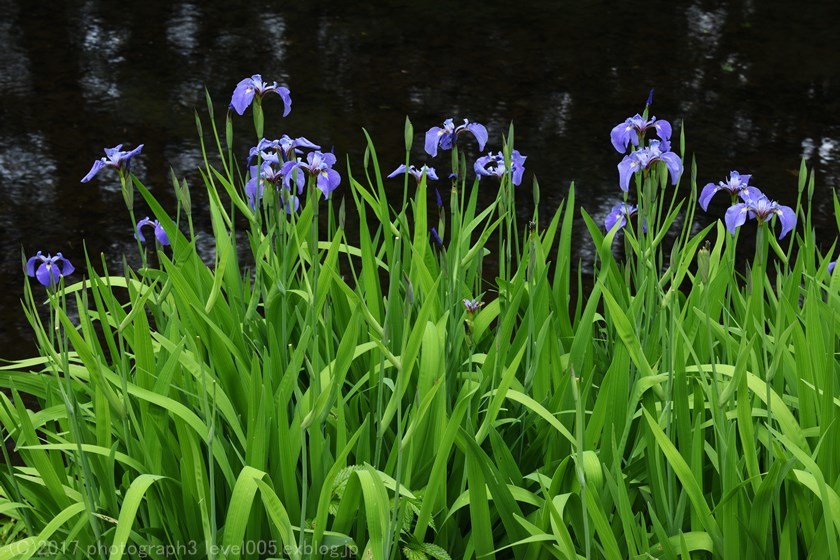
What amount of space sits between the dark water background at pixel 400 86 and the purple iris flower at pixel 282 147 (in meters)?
1.74

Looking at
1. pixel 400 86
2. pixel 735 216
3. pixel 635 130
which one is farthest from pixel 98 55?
pixel 735 216

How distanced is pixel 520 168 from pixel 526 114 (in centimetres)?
365

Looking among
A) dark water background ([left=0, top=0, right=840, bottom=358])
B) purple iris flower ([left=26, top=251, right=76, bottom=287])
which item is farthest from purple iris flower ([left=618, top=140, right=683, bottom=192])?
dark water background ([left=0, top=0, right=840, bottom=358])

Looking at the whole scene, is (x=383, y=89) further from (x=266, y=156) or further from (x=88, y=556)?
(x=88, y=556)

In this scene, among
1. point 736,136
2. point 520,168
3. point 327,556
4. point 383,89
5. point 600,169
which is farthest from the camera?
point 383,89

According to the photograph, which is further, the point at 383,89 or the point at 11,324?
the point at 383,89

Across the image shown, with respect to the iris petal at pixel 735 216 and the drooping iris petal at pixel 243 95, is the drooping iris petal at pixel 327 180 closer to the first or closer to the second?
the drooping iris petal at pixel 243 95

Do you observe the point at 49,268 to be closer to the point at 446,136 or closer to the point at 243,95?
the point at 243,95

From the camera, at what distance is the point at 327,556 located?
1.72 meters

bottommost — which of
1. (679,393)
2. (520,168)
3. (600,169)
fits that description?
(600,169)

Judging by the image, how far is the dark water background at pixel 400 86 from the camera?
473 centimetres

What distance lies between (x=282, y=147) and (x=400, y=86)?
4.11m

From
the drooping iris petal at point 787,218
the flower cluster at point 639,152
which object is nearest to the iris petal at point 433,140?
the flower cluster at point 639,152

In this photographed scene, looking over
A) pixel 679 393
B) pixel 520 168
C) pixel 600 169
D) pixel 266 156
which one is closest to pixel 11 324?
pixel 266 156
